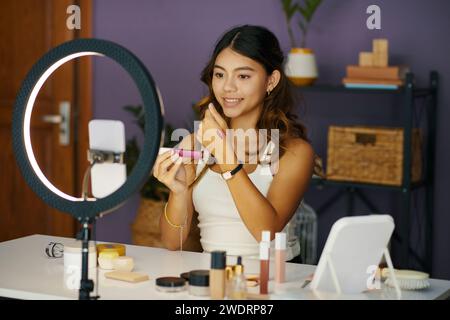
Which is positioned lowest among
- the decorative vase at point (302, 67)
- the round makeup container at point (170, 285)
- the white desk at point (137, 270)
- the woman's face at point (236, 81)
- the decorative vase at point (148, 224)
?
the decorative vase at point (148, 224)

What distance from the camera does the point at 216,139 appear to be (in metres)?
2.26

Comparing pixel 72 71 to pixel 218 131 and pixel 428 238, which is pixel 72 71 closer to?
pixel 428 238

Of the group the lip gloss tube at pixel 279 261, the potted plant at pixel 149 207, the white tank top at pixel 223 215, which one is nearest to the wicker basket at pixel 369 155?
the potted plant at pixel 149 207

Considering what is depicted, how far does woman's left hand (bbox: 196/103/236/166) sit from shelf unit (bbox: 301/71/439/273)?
136cm

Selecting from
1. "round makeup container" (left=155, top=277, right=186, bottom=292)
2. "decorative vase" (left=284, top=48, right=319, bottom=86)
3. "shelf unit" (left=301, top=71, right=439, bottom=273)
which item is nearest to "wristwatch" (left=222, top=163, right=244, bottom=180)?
"round makeup container" (left=155, top=277, right=186, bottom=292)

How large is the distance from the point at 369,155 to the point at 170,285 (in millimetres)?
1922

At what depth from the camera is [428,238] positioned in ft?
12.2

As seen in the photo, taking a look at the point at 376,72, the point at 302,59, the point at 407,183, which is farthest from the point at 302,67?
the point at 407,183

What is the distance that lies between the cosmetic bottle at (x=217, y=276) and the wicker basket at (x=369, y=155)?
6.23ft

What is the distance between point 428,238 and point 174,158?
1.93 metres

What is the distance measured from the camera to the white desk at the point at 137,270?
1.84 m

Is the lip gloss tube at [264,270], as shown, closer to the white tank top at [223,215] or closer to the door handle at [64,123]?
the white tank top at [223,215]

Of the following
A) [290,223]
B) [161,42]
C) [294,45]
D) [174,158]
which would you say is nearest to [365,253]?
[174,158]

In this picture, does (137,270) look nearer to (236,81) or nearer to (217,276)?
(217,276)
